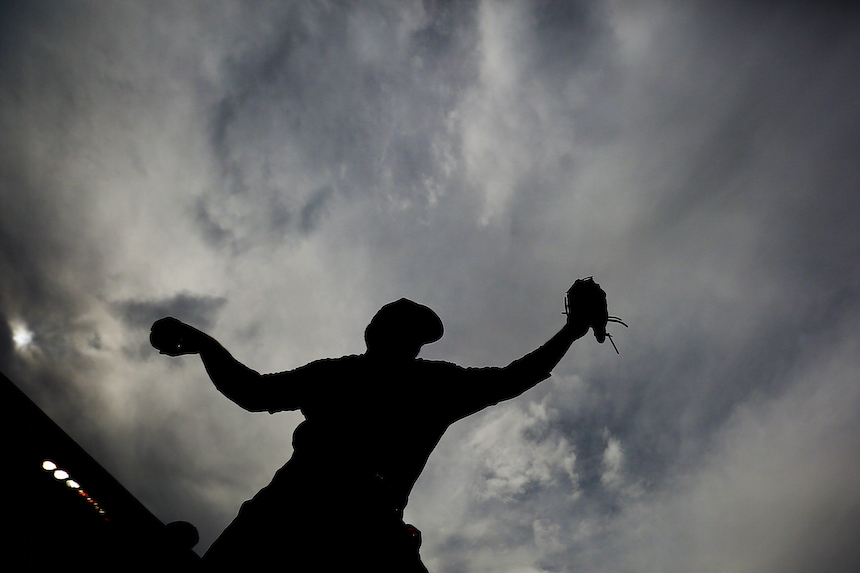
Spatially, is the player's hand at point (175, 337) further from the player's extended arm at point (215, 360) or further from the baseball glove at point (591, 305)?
the baseball glove at point (591, 305)

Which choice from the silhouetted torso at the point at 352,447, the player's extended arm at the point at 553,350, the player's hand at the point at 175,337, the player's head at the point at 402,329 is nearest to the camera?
the silhouetted torso at the point at 352,447

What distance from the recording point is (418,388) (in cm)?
250

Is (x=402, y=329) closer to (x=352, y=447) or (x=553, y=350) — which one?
(x=352, y=447)

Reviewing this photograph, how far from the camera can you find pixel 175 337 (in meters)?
2.28

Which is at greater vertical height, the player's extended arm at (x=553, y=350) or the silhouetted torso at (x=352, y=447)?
the player's extended arm at (x=553, y=350)

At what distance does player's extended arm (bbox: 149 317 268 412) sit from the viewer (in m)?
2.26

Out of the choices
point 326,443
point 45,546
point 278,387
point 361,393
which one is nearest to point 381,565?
point 326,443

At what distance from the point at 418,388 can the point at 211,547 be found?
1294 millimetres

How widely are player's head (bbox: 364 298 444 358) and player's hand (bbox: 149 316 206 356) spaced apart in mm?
1085

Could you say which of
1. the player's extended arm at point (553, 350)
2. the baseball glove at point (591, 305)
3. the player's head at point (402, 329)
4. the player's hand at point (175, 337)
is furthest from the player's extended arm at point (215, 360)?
the baseball glove at point (591, 305)

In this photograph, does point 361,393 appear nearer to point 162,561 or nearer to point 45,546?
point 162,561

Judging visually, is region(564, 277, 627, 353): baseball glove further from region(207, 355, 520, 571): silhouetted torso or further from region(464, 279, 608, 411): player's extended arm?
region(207, 355, 520, 571): silhouetted torso

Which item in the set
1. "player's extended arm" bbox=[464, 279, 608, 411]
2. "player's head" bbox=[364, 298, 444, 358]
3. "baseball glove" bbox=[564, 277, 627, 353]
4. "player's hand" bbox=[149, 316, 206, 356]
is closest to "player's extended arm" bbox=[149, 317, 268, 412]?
"player's hand" bbox=[149, 316, 206, 356]

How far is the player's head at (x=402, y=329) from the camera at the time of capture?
2.76 m
